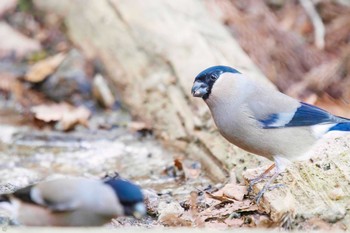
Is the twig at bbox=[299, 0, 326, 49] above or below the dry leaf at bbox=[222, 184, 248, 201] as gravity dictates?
above

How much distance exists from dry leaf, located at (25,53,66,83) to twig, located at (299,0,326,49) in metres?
2.94

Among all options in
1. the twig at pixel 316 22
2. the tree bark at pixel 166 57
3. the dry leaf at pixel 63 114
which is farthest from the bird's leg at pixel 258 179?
the twig at pixel 316 22

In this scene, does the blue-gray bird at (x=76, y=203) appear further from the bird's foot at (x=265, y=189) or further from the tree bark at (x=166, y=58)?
A: the tree bark at (x=166, y=58)

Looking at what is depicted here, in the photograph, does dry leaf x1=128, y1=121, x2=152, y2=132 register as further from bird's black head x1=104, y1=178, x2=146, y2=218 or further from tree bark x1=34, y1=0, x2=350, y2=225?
bird's black head x1=104, y1=178, x2=146, y2=218

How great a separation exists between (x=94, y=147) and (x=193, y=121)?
3.20 ft

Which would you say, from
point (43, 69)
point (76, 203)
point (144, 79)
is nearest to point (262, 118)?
point (76, 203)

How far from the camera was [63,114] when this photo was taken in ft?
23.6

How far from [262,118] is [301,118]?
27cm

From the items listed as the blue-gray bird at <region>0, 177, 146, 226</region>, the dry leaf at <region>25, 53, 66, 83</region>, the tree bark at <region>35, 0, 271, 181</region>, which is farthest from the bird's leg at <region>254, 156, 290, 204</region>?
the dry leaf at <region>25, 53, 66, 83</region>

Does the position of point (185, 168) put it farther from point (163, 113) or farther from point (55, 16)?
point (55, 16)

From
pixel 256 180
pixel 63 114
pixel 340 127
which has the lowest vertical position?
pixel 63 114

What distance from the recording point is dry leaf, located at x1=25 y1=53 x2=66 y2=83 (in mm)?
7871

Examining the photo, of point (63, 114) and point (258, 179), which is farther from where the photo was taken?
point (63, 114)

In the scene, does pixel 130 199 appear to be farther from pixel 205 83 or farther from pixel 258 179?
pixel 205 83
